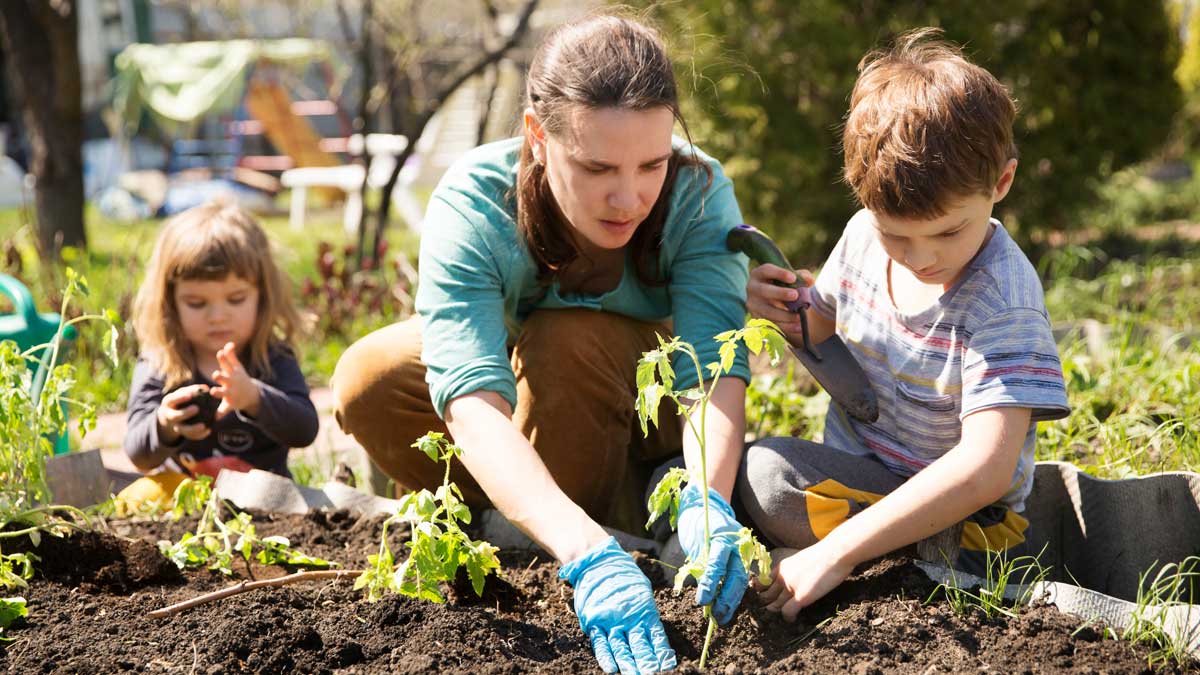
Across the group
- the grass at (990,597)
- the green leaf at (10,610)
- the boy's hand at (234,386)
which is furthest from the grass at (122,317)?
the grass at (990,597)

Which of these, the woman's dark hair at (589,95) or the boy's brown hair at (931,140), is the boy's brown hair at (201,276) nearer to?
the woman's dark hair at (589,95)

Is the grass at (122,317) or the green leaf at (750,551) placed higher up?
the green leaf at (750,551)

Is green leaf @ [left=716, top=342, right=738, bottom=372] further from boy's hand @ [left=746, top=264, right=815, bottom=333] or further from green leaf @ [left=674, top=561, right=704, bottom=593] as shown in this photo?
boy's hand @ [left=746, top=264, right=815, bottom=333]

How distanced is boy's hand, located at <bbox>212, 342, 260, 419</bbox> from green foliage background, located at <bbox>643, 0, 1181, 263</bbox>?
1.88m

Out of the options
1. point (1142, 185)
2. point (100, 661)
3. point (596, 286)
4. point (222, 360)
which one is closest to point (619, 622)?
point (100, 661)

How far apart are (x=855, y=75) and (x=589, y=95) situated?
2.85 meters

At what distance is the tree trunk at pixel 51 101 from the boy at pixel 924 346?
436 centimetres

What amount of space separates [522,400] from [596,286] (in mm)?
301

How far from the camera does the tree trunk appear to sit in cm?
541

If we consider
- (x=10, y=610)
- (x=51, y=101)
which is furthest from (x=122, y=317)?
(x=10, y=610)

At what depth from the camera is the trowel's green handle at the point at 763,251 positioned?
7.25 feet

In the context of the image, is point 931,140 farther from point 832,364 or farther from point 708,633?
point 708,633

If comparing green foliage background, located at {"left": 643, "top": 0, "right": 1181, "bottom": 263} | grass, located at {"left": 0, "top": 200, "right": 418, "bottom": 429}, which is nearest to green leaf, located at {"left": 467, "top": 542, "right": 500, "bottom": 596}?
grass, located at {"left": 0, "top": 200, "right": 418, "bottom": 429}

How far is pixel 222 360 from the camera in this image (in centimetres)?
272
